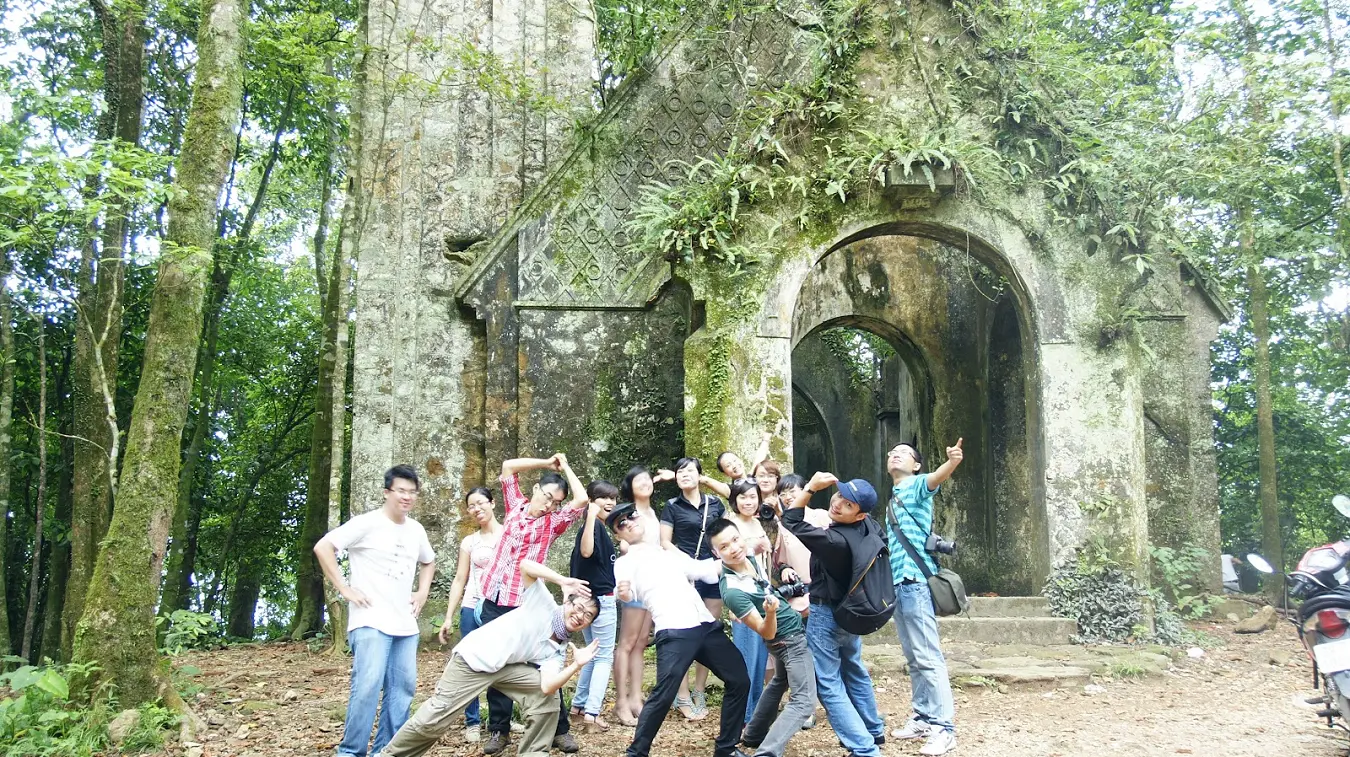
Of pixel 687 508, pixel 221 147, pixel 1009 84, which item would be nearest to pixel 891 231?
pixel 1009 84

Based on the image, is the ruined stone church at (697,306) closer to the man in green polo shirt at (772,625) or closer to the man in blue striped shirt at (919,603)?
the man in blue striped shirt at (919,603)

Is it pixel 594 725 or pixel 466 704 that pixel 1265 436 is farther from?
pixel 466 704

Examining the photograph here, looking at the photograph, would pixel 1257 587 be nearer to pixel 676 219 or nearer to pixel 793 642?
pixel 676 219

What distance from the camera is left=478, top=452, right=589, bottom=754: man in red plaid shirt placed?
19.6ft

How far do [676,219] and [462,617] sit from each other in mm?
3966

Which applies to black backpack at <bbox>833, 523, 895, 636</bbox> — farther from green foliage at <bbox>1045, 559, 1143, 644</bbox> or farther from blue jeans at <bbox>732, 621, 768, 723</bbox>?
green foliage at <bbox>1045, 559, 1143, 644</bbox>

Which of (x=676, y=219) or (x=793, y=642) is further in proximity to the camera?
(x=676, y=219)

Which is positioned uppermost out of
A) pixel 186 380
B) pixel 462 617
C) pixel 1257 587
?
pixel 186 380

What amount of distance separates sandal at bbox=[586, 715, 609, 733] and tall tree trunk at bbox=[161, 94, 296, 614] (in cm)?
960

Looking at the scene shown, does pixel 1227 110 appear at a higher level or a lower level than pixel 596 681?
higher

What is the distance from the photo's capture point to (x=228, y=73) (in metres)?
7.20

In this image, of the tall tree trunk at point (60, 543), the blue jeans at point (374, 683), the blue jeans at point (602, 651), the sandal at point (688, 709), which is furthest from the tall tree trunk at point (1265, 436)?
the tall tree trunk at point (60, 543)

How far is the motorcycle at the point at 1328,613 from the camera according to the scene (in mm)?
5082

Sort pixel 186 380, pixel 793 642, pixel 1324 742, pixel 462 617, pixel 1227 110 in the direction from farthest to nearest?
pixel 1227 110, pixel 186 380, pixel 462 617, pixel 1324 742, pixel 793 642
